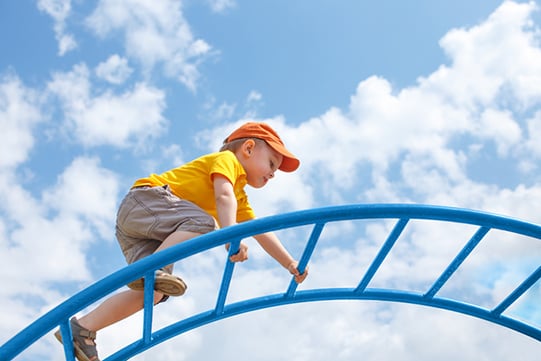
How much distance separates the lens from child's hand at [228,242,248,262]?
2248mm

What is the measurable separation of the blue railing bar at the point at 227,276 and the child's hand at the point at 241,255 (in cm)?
1

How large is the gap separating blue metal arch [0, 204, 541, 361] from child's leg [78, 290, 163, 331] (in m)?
0.10

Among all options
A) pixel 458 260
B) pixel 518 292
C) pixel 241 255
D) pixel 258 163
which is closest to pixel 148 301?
pixel 241 255

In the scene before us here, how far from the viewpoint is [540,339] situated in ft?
8.91

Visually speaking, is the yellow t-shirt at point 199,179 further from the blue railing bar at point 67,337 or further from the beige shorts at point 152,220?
the blue railing bar at point 67,337

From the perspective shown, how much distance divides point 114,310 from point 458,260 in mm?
1451

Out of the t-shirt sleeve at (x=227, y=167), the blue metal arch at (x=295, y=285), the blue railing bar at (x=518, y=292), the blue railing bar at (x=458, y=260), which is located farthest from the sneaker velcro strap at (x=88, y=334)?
the blue railing bar at (x=518, y=292)

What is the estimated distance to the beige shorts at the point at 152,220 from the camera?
8.14 ft

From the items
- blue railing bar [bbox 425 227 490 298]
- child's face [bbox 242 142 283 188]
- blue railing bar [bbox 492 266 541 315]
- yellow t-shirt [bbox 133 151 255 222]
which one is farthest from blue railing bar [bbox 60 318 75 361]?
blue railing bar [bbox 492 266 541 315]

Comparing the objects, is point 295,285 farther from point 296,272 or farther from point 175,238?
point 175,238

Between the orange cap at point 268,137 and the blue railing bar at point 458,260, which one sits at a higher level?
the orange cap at point 268,137

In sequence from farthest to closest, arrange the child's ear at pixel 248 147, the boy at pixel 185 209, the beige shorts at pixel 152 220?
the child's ear at pixel 248 147, the beige shorts at pixel 152 220, the boy at pixel 185 209

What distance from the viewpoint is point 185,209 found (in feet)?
8.30

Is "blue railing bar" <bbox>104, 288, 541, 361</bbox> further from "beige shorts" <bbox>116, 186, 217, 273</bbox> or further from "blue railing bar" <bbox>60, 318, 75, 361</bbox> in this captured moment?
"blue railing bar" <bbox>60, 318, 75, 361</bbox>
